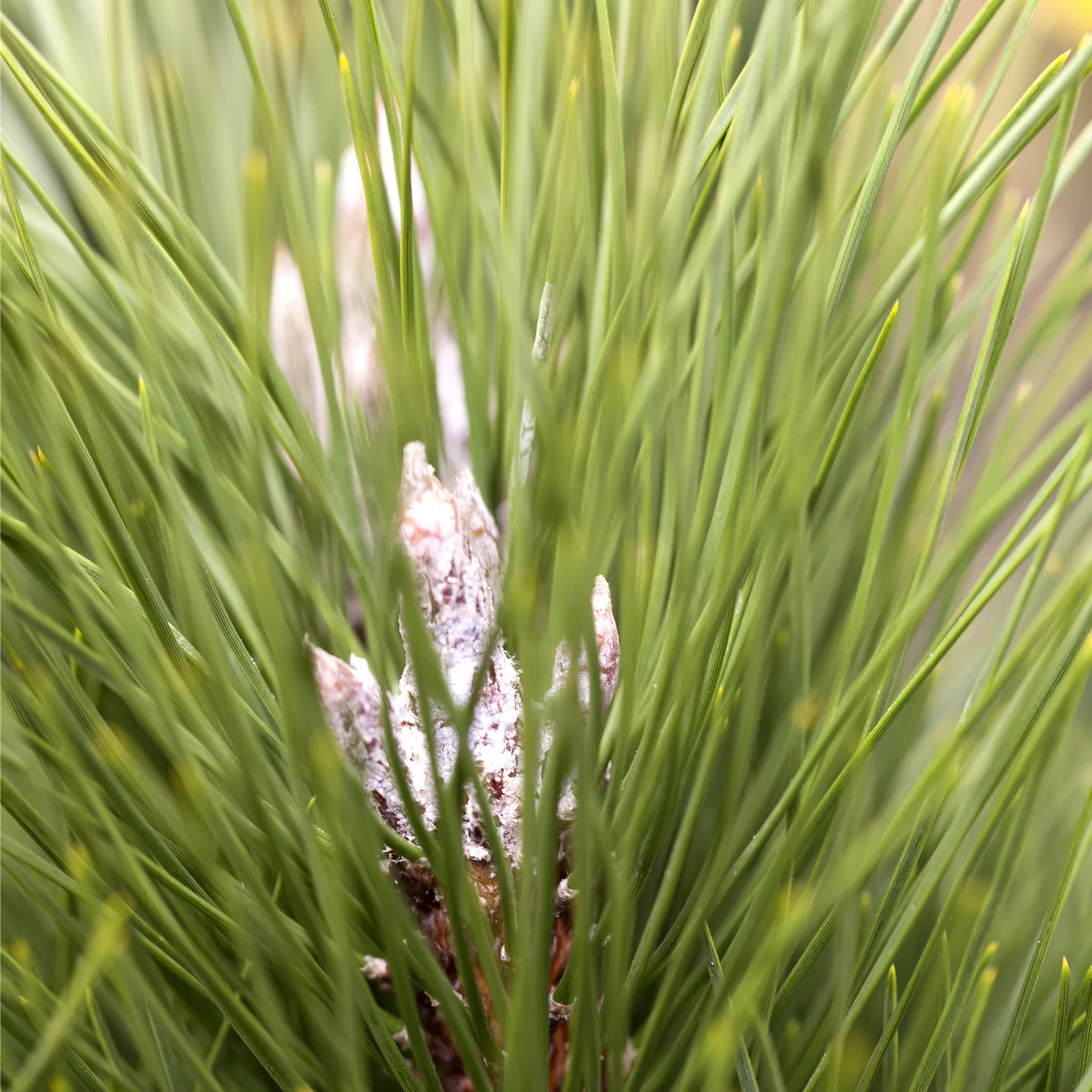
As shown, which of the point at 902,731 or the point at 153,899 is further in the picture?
the point at 902,731

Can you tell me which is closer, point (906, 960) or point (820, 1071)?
point (820, 1071)

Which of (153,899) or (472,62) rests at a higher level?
(472,62)

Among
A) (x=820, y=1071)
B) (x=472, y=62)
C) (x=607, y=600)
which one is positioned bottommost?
(x=820, y=1071)

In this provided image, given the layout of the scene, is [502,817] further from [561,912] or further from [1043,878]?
[1043,878]

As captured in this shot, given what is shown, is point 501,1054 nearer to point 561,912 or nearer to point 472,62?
point 561,912

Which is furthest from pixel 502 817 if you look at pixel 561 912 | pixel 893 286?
pixel 893 286

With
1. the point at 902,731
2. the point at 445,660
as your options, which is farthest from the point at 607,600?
the point at 902,731
